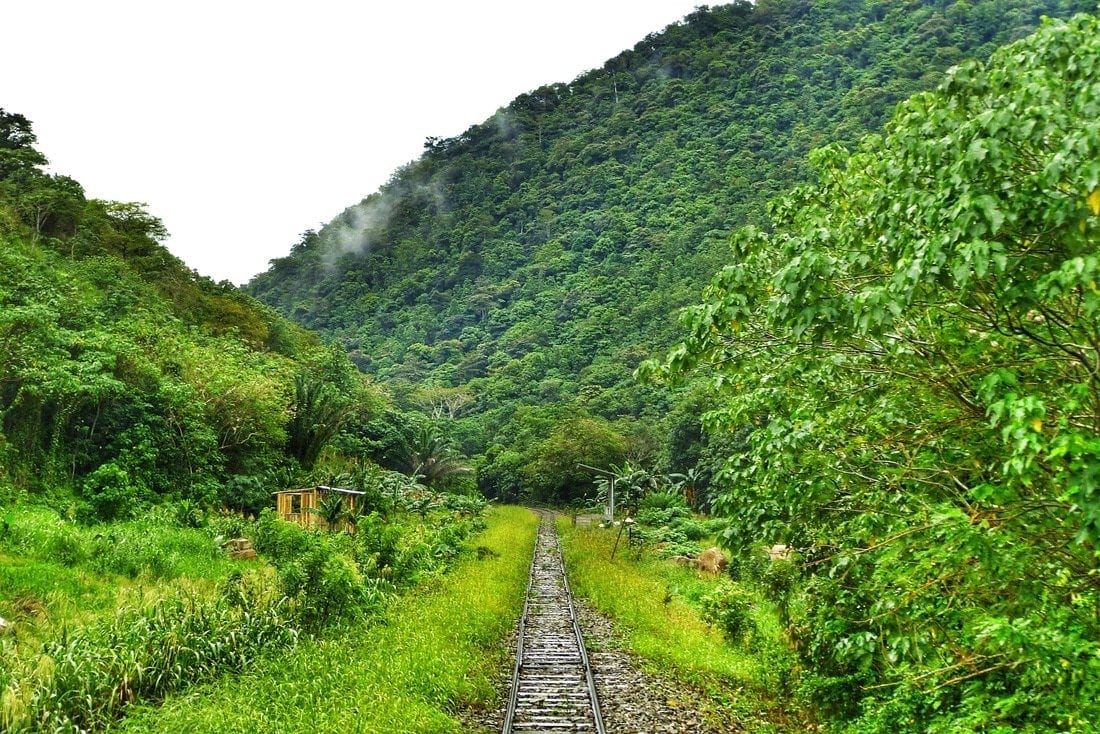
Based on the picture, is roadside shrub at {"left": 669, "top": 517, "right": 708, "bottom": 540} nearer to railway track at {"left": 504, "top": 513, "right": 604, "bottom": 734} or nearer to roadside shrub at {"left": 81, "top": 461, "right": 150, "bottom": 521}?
railway track at {"left": 504, "top": 513, "right": 604, "bottom": 734}

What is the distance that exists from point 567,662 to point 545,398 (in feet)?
182

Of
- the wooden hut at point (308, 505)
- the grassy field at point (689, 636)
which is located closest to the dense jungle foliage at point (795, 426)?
the grassy field at point (689, 636)

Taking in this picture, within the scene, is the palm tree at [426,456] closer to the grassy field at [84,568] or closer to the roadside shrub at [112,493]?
the roadside shrub at [112,493]

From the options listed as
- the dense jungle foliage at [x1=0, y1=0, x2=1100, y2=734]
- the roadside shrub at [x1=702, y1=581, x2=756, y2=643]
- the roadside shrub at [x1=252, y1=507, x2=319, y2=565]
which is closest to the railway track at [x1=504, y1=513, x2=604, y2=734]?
the dense jungle foliage at [x1=0, y1=0, x2=1100, y2=734]

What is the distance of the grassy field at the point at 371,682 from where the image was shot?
6629 millimetres

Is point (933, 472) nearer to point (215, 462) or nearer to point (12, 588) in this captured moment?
point (12, 588)

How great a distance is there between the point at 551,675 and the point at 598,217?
87.9 m

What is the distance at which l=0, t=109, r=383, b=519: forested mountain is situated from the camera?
16.9m

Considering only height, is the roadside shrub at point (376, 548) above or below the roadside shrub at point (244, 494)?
below

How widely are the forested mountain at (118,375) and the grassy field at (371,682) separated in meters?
9.22

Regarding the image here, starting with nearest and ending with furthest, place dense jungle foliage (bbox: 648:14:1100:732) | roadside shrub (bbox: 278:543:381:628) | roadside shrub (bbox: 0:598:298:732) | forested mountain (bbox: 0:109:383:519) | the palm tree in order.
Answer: dense jungle foliage (bbox: 648:14:1100:732), roadside shrub (bbox: 0:598:298:732), roadside shrub (bbox: 278:543:381:628), forested mountain (bbox: 0:109:383:519), the palm tree

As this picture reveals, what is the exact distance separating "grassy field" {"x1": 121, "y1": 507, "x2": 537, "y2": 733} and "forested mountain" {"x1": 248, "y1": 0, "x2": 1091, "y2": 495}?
2896cm

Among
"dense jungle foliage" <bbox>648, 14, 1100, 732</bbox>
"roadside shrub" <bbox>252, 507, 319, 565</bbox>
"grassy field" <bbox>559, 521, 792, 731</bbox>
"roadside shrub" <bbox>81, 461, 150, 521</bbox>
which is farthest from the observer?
"roadside shrub" <bbox>81, 461, 150, 521</bbox>

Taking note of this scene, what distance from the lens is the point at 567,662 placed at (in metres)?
10.6
